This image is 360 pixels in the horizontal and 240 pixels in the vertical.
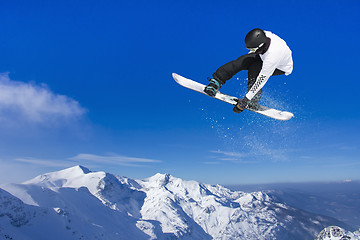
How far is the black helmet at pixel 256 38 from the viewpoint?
5469 millimetres

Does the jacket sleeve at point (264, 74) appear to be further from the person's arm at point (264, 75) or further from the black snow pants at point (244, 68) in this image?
the black snow pants at point (244, 68)

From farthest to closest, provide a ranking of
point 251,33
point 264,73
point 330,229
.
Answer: point 330,229 → point 264,73 → point 251,33

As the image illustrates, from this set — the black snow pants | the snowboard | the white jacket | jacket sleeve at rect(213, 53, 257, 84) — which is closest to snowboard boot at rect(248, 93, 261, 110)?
the snowboard

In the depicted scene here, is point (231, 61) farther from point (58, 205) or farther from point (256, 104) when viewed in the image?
point (58, 205)

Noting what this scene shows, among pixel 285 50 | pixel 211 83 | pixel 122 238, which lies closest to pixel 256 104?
pixel 211 83

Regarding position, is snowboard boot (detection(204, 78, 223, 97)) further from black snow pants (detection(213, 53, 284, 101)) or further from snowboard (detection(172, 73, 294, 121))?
snowboard (detection(172, 73, 294, 121))

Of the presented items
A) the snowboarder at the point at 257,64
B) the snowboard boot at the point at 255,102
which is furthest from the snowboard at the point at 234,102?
the snowboarder at the point at 257,64

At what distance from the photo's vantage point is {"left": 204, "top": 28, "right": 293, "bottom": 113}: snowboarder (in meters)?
5.57

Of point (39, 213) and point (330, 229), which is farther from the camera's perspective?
point (39, 213)

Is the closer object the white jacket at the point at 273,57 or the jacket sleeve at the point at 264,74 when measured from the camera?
the white jacket at the point at 273,57

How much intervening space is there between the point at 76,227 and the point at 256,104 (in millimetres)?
171585

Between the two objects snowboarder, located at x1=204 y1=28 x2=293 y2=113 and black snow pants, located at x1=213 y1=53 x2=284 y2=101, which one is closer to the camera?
snowboarder, located at x1=204 y1=28 x2=293 y2=113

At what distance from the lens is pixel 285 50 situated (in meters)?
5.77

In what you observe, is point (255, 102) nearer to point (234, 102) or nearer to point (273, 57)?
point (234, 102)
